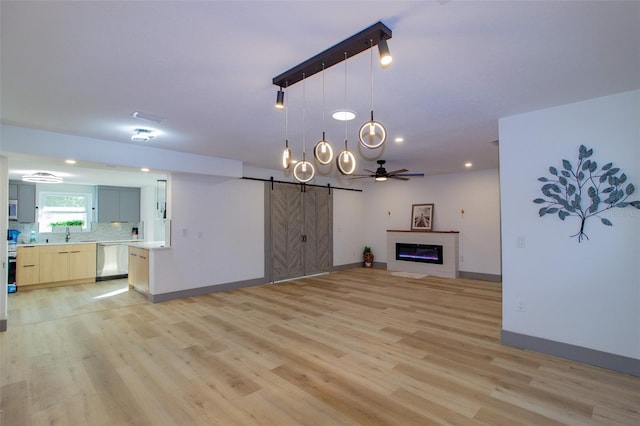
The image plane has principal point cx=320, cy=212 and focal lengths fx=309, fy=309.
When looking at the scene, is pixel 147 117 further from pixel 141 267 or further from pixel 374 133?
pixel 141 267

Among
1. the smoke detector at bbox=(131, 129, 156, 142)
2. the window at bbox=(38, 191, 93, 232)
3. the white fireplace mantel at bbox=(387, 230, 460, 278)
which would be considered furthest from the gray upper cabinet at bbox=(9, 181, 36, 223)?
the white fireplace mantel at bbox=(387, 230, 460, 278)

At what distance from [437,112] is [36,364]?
507cm

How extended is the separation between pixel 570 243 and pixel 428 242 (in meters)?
4.92

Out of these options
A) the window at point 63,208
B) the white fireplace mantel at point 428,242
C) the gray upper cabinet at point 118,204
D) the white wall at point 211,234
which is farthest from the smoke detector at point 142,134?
the white fireplace mantel at point 428,242

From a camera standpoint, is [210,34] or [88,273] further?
[88,273]

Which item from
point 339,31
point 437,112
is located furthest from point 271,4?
point 437,112

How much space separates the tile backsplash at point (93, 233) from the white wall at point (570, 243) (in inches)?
361

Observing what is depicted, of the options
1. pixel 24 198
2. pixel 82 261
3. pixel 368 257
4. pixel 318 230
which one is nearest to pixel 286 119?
pixel 318 230

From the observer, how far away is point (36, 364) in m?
3.20

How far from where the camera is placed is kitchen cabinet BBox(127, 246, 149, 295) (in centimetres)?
588

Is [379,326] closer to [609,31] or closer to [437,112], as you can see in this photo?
[437,112]

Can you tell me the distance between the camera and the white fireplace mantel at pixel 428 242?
25.5 feet

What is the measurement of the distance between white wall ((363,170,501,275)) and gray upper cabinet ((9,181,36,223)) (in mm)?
8867

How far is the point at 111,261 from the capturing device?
7.67 metres
